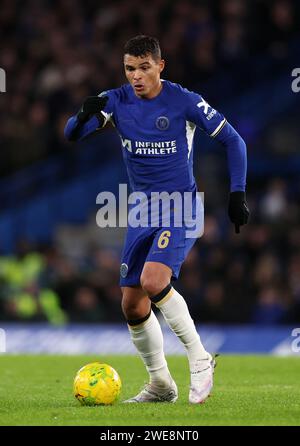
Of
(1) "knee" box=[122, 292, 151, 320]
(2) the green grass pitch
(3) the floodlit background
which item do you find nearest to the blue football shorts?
(1) "knee" box=[122, 292, 151, 320]

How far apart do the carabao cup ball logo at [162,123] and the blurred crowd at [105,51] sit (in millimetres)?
11196

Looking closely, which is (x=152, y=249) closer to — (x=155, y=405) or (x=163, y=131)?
(x=163, y=131)

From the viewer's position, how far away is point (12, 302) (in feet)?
53.7

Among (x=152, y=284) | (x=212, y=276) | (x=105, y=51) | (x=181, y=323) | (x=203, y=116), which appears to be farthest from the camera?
(x=105, y=51)

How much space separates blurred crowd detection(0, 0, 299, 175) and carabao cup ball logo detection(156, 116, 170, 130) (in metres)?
11.2

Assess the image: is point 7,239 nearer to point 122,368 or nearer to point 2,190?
point 2,190

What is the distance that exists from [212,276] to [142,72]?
29.9 feet

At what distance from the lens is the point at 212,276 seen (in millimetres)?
16078

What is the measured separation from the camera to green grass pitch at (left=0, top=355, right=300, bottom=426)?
20.7 feet

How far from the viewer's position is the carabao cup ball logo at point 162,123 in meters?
7.28

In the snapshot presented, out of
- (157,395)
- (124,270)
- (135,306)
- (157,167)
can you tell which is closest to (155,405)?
(157,395)

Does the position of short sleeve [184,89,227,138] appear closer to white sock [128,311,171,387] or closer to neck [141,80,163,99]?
Result: neck [141,80,163,99]

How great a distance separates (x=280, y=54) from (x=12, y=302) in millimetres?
6303
